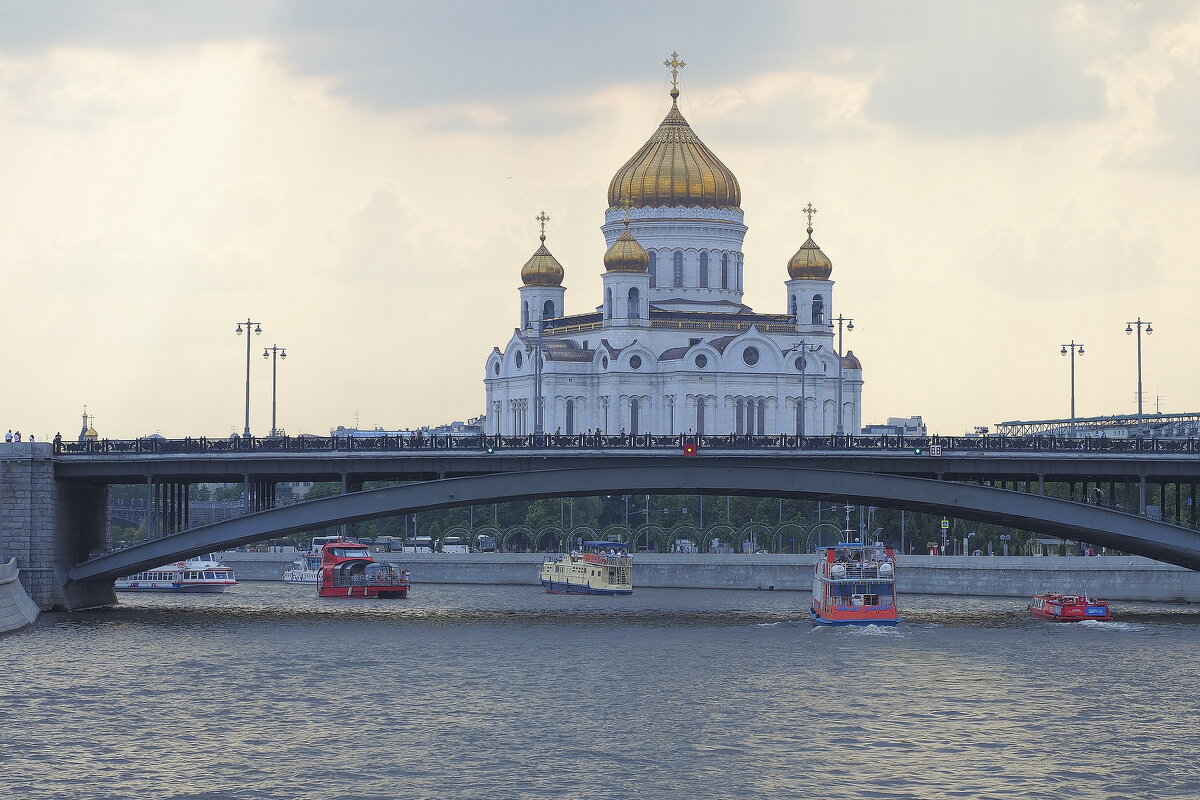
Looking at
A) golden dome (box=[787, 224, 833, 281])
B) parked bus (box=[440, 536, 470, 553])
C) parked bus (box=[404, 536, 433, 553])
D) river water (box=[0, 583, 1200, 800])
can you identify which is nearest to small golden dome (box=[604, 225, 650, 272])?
golden dome (box=[787, 224, 833, 281])

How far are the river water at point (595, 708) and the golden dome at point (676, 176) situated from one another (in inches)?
2654

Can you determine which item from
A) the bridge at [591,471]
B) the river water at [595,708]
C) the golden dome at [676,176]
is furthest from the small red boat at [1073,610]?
the golden dome at [676,176]

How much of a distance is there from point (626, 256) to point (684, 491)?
63.6 m

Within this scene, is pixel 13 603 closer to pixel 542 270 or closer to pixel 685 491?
pixel 685 491

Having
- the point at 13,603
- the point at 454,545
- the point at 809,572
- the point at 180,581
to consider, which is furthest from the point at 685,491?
the point at 454,545

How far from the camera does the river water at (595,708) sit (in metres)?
43.8

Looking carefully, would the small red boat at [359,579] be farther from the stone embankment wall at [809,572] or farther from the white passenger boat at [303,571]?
the stone embankment wall at [809,572]

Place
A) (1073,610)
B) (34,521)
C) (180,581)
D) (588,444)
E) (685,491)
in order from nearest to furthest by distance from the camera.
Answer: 1. (34,521)
2. (685,491)
3. (588,444)
4. (1073,610)
5. (180,581)

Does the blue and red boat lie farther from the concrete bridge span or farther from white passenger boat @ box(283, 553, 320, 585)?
white passenger boat @ box(283, 553, 320, 585)

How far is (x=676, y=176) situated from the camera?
144 metres

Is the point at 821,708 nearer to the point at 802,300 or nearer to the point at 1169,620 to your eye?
the point at 1169,620

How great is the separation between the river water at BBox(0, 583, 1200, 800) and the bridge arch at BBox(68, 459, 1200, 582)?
2857 mm

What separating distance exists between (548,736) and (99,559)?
3324 centimetres

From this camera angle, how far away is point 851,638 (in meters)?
71.0
